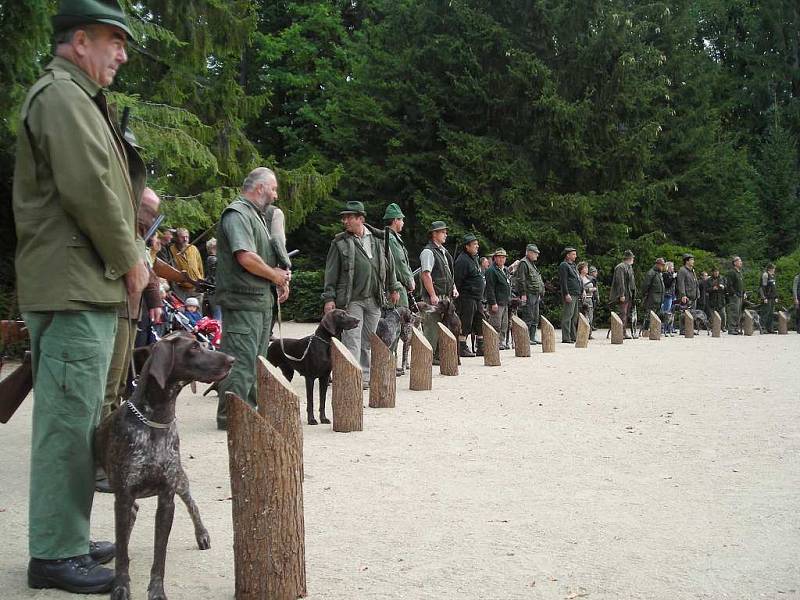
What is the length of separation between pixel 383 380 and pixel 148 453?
6173 millimetres

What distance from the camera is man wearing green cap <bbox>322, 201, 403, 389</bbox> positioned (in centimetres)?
1081

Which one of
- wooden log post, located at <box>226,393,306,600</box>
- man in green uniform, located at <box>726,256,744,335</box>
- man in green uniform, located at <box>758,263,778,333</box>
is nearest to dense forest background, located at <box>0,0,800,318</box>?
man in green uniform, located at <box>758,263,778,333</box>

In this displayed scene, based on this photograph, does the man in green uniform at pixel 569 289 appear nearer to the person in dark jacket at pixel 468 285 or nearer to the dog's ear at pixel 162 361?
the person in dark jacket at pixel 468 285

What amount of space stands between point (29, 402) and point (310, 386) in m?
3.90

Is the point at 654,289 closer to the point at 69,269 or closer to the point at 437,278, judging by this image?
the point at 437,278

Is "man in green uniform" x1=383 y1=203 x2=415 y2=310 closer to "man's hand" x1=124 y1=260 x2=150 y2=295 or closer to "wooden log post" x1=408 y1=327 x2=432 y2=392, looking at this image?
"wooden log post" x1=408 y1=327 x2=432 y2=392

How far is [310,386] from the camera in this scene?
912 centimetres

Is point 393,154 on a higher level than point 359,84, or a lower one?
lower

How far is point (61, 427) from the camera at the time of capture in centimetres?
394

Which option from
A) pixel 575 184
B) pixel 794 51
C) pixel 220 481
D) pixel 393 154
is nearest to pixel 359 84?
pixel 393 154

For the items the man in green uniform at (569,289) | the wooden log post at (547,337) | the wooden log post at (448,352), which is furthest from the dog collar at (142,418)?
the man in green uniform at (569,289)

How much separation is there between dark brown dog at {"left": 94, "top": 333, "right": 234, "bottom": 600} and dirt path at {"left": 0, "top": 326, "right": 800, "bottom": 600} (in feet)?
0.99

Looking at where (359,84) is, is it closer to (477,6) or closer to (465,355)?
(477,6)

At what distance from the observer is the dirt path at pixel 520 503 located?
4.36 metres
